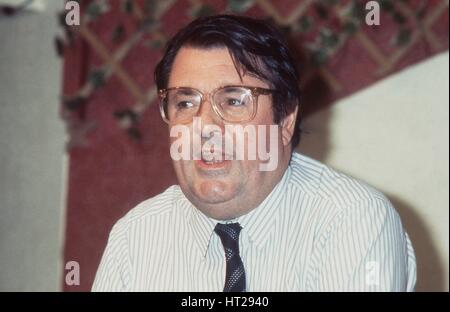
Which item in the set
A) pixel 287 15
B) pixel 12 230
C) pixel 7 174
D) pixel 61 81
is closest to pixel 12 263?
pixel 12 230

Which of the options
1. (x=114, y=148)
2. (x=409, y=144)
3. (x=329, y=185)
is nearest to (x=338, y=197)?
(x=329, y=185)

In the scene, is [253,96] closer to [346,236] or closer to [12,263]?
[346,236]

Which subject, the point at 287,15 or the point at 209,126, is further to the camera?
the point at 287,15

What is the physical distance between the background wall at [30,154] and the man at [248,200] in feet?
1.93

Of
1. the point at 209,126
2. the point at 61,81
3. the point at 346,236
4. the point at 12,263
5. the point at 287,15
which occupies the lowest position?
the point at 12,263

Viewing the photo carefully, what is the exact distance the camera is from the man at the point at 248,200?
0.66 meters

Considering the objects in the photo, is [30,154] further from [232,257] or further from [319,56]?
[232,257]

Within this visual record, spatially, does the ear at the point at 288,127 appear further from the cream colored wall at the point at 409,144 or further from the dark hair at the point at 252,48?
the cream colored wall at the point at 409,144

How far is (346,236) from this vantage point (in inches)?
25.5

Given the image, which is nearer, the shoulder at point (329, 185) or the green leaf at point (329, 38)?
the shoulder at point (329, 185)

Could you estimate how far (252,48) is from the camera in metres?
0.70

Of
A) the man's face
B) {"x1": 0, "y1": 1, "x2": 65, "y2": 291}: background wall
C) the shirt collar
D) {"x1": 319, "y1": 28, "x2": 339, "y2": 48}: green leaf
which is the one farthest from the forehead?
{"x1": 0, "y1": 1, "x2": 65, "y2": 291}: background wall

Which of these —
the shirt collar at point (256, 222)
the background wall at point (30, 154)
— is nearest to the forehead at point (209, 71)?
the shirt collar at point (256, 222)
